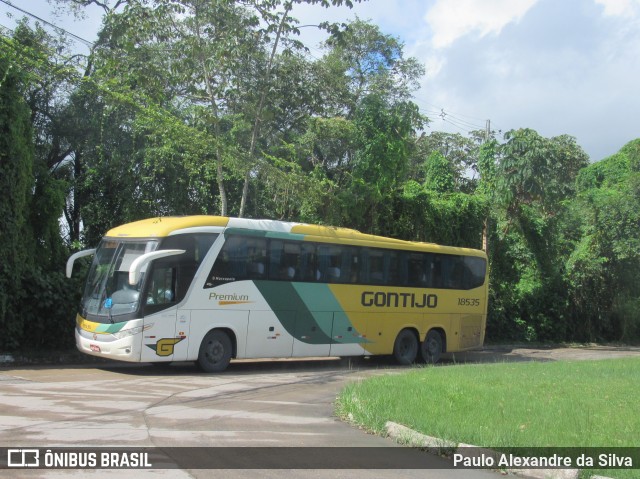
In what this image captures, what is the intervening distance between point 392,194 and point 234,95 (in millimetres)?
8643

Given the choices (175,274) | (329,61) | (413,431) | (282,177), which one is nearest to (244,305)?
(175,274)

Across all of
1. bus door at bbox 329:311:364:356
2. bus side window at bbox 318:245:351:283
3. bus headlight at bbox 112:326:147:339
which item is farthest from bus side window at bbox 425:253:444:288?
bus headlight at bbox 112:326:147:339

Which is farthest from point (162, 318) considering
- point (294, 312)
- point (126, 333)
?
point (294, 312)

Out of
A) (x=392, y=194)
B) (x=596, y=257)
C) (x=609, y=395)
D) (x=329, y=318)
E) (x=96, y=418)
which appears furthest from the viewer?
(x=596, y=257)

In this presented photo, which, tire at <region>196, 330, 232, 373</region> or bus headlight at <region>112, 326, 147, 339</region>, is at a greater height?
bus headlight at <region>112, 326, 147, 339</region>

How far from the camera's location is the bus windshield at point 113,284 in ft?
46.0

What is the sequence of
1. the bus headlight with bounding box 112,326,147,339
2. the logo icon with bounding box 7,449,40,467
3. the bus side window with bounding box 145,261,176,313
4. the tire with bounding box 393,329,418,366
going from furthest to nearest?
the tire with bounding box 393,329,418,366, the bus side window with bounding box 145,261,176,313, the bus headlight with bounding box 112,326,147,339, the logo icon with bounding box 7,449,40,467

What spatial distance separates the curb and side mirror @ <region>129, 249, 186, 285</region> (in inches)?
255

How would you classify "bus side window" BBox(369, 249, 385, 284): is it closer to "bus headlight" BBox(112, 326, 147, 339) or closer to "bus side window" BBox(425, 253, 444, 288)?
"bus side window" BBox(425, 253, 444, 288)

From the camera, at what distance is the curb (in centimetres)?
676

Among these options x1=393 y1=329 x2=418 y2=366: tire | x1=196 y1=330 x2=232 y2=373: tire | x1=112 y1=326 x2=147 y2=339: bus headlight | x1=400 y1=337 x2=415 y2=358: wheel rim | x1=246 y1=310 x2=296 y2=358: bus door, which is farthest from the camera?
x1=400 y1=337 x2=415 y2=358: wheel rim

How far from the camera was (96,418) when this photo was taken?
8953mm

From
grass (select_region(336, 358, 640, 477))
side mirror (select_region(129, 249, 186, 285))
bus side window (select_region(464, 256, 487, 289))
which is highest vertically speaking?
bus side window (select_region(464, 256, 487, 289))

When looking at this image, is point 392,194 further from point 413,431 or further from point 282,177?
point 413,431
